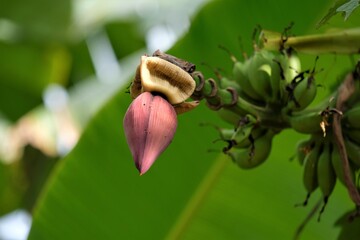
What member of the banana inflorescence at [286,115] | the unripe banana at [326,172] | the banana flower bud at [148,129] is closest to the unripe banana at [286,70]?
the banana inflorescence at [286,115]

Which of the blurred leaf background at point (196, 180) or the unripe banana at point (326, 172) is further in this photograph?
the blurred leaf background at point (196, 180)

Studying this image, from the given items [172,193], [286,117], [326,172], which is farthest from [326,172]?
[172,193]

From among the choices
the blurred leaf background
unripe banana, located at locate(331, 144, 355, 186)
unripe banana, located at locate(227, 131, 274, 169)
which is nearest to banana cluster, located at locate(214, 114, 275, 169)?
unripe banana, located at locate(227, 131, 274, 169)

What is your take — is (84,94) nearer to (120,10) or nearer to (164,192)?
(120,10)

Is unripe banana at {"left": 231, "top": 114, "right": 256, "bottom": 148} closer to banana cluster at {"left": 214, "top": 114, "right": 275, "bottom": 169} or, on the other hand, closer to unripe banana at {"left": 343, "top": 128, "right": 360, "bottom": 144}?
banana cluster at {"left": 214, "top": 114, "right": 275, "bottom": 169}

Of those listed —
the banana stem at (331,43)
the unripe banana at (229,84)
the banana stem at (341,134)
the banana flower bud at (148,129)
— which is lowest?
the banana flower bud at (148,129)

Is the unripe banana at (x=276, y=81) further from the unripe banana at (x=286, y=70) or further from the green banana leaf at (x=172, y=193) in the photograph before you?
the green banana leaf at (x=172, y=193)
